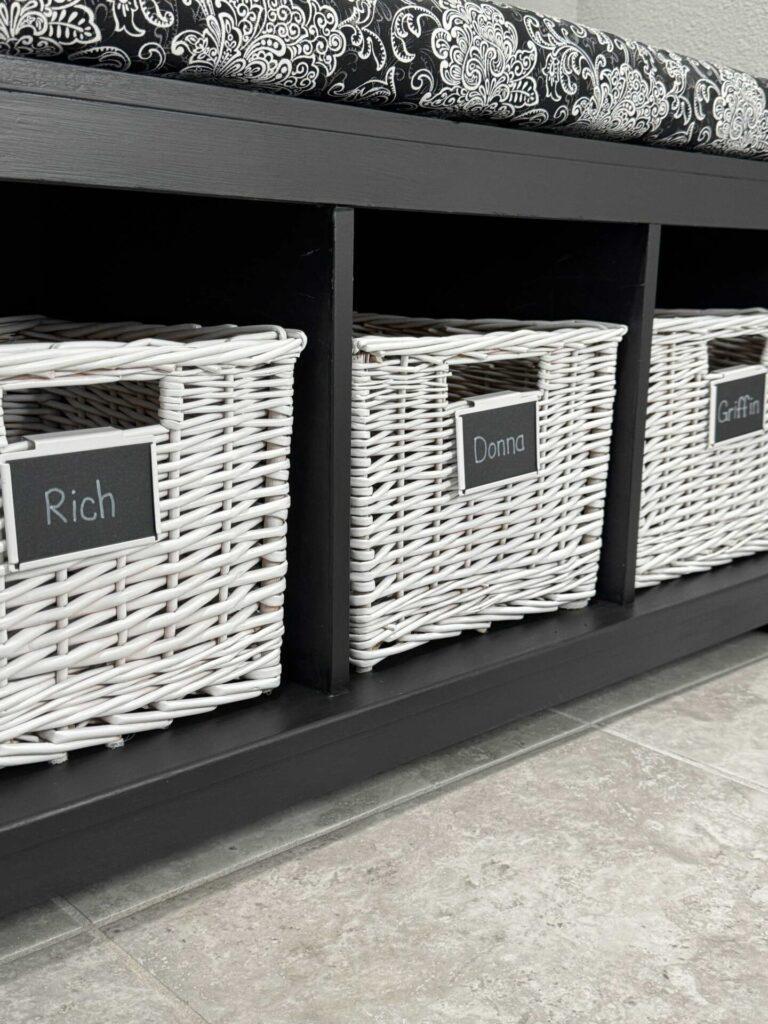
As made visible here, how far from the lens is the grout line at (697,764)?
0.99 m

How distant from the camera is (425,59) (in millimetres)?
815

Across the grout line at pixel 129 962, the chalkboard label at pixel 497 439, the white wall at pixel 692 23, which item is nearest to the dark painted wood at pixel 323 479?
the chalkboard label at pixel 497 439

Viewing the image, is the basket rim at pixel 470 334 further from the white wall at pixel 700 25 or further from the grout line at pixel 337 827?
the white wall at pixel 700 25

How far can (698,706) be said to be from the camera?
1.17 metres

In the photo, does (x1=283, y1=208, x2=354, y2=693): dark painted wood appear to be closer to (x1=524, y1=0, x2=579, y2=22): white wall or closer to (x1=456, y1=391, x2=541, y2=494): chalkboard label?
(x1=456, y1=391, x2=541, y2=494): chalkboard label

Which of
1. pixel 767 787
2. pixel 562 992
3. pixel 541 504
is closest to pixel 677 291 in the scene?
pixel 541 504

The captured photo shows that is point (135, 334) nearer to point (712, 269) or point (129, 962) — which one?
point (129, 962)

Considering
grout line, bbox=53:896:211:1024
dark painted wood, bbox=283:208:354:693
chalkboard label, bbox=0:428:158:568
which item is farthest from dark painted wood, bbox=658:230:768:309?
grout line, bbox=53:896:211:1024

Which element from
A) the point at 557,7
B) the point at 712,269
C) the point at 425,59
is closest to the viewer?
the point at 425,59

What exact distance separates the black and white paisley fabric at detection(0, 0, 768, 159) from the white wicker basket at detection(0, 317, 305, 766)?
18 cm

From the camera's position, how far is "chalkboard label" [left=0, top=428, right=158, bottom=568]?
0.69 meters

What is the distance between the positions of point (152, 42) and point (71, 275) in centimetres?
43

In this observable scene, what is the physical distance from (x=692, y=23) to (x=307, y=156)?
139 centimetres

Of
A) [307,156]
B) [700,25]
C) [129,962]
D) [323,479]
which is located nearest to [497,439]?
[323,479]
